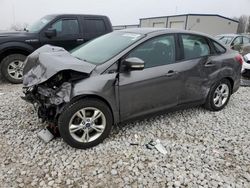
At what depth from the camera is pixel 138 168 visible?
112 inches

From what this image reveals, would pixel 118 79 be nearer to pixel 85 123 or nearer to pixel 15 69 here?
pixel 85 123

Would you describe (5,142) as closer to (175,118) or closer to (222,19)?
(175,118)

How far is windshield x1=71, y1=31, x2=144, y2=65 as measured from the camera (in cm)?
332

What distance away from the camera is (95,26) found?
7008mm

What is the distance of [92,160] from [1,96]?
3.14 metres

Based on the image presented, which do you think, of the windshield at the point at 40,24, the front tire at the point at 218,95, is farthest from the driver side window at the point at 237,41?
the windshield at the point at 40,24

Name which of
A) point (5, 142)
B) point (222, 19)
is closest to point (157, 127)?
point (5, 142)

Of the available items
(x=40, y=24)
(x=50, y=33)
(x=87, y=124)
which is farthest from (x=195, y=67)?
(x=40, y=24)

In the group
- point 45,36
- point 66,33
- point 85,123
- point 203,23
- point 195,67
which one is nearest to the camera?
point 85,123

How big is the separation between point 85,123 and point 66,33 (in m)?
4.24

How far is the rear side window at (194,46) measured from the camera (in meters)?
3.83

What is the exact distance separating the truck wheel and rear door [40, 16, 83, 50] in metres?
0.81

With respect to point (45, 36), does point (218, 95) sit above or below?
below

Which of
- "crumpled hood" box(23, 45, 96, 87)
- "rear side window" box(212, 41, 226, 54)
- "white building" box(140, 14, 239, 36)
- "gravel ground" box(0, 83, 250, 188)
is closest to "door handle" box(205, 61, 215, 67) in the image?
"rear side window" box(212, 41, 226, 54)
